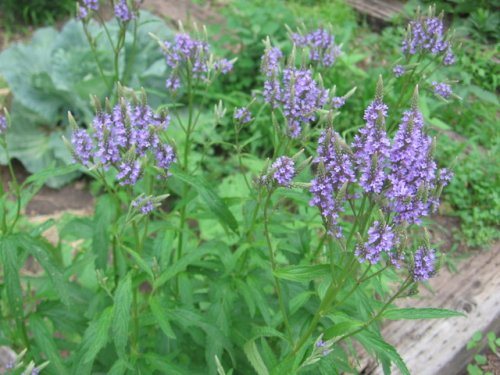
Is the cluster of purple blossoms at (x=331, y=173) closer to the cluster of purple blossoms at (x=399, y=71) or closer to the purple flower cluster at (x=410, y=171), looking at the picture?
the purple flower cluster at (x=410, y=171)

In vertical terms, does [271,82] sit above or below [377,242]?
above

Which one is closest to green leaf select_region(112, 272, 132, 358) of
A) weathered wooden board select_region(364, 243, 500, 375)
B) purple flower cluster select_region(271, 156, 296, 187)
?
purple flower cluster select_region(271, 156, 296, 187)

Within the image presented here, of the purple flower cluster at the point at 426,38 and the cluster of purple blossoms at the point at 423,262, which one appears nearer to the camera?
the cluster of purple blossoms at the point at 423,262

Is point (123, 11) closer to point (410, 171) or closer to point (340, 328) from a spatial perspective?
point (410, 171)

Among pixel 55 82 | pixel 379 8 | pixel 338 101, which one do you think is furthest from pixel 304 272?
pixel 379 8

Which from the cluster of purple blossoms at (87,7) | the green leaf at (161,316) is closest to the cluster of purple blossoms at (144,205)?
the green leaf at (161,316)

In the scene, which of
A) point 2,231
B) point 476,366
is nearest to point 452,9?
point 476,366
